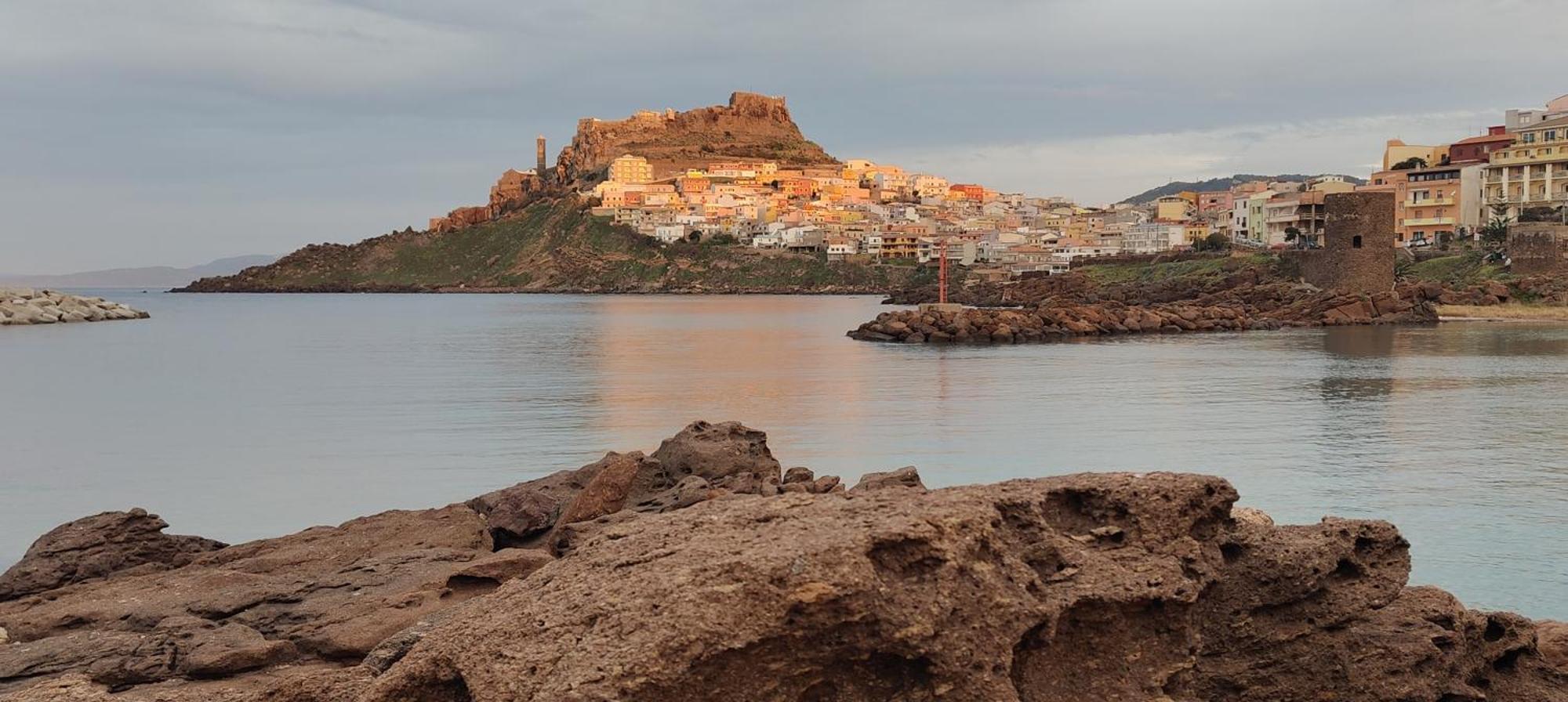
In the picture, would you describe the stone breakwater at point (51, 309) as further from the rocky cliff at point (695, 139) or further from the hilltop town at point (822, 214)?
the rocky cliff at point (695, 139)

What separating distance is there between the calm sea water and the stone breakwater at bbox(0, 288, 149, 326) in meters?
25.9

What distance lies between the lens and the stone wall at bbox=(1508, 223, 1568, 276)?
49938mm

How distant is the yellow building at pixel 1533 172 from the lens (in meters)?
63.8

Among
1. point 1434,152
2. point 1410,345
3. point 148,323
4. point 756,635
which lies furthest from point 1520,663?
point 1434,152

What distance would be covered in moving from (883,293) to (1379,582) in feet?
A: 340

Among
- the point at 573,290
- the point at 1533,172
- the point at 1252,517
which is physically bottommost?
the point at 573,290

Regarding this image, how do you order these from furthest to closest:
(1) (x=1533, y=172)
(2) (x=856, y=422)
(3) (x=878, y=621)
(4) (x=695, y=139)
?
(4) (x=695, y=139) < (1) (x=1533, y=172) < (2) (x=856, y=422) < (3) (x=878, y=621)

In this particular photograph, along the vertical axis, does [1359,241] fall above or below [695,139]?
below

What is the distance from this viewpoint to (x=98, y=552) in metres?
7.39

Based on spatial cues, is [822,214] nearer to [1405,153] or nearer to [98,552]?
[1405,153]

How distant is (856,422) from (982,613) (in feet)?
49.6

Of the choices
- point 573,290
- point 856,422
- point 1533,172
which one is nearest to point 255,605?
point 856,422

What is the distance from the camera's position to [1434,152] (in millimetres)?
86000

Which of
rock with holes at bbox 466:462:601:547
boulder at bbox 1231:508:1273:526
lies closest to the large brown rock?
rock with holes at bbox 466:462:601:547
